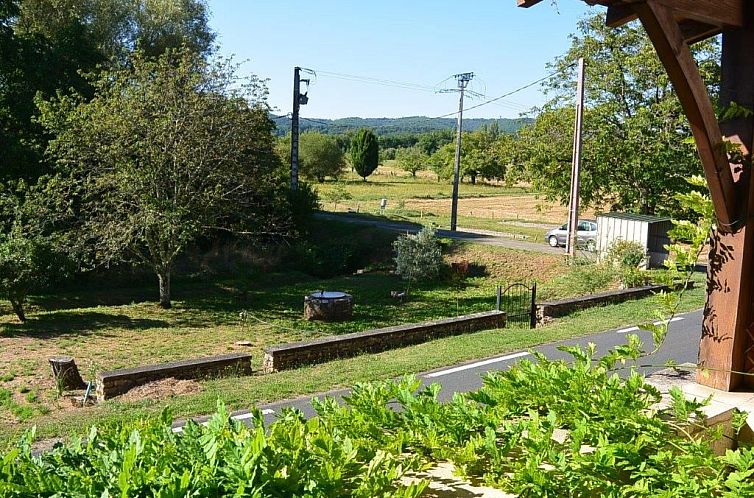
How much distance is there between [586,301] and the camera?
15750 millimetres

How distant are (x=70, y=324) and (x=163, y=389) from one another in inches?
334

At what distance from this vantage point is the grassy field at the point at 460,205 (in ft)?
127

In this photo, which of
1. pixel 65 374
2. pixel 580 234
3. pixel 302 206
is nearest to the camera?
pixel 65 374

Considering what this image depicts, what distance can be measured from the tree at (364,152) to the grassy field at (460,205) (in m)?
1.70

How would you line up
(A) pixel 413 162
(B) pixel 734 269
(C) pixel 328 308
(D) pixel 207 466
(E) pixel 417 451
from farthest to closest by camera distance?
(A) pixel 413 162 < (C) pixel 328 308 < (B) pixel 734 269 < (E) pixel 417 451 < (D) pixel 207 466

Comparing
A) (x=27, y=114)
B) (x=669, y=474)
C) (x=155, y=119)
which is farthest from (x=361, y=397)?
(x=27, y=114)

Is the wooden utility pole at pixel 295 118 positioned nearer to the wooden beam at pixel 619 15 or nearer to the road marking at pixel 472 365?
the road marking at pixel 472 365

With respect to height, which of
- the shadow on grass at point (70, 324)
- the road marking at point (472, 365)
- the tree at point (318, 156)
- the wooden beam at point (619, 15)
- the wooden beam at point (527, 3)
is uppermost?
the tree at point (318, 156)

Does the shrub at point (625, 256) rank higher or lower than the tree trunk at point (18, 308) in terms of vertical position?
higher

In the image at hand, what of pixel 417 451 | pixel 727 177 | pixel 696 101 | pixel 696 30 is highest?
pixel 696 30

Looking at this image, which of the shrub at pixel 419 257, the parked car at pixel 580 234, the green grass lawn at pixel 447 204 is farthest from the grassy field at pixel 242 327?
the green grass lawn at pixel 447 204

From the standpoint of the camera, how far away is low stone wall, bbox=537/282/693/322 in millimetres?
14969

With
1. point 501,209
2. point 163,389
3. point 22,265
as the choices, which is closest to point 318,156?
point 501,209

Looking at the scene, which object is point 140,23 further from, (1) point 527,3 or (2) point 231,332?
(1) point 527,3
